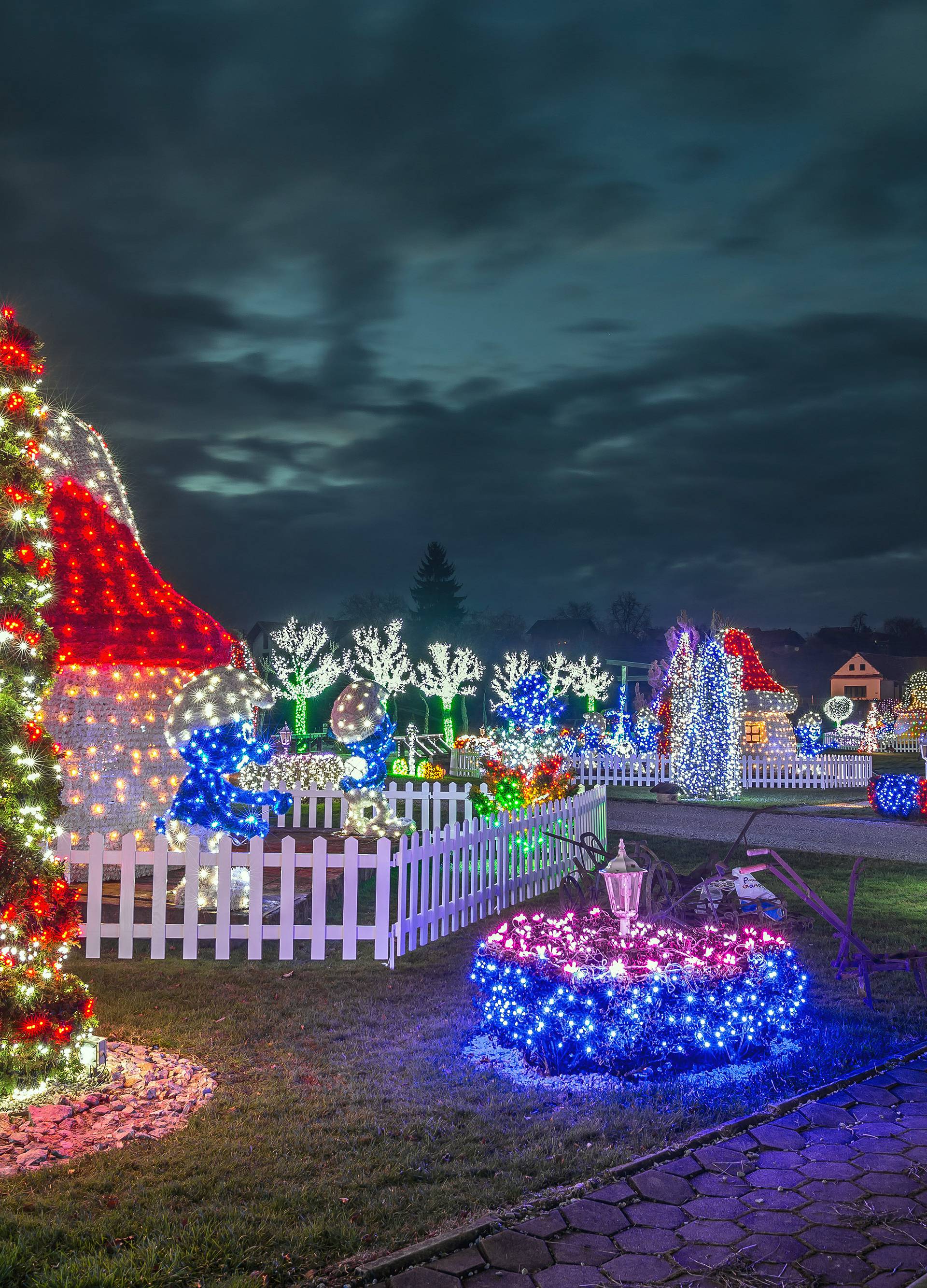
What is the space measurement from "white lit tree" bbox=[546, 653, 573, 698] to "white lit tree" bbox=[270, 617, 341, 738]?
10.2 m

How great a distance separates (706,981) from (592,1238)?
2.15m

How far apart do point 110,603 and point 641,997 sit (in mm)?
8155

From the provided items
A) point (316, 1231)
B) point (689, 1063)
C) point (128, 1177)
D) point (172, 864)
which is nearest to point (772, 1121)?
point (689, 1063)

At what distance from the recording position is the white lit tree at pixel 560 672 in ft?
148

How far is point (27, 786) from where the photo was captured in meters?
5.36

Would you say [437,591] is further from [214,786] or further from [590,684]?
[214,786]

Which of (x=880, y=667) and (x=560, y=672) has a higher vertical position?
(x=880, y=667)

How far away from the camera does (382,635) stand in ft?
190

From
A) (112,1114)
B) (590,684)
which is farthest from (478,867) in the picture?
(590,684)

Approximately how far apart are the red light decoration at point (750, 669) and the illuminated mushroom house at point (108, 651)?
15806 mm

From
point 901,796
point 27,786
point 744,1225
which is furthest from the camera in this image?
point 901,796

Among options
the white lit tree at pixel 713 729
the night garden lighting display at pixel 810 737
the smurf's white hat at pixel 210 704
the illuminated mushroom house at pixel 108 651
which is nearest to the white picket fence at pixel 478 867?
the smurf's white hat at pixel 210 704

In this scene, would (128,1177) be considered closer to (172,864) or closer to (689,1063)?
(689,1063)

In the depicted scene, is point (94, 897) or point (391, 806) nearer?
point (94, 897)
